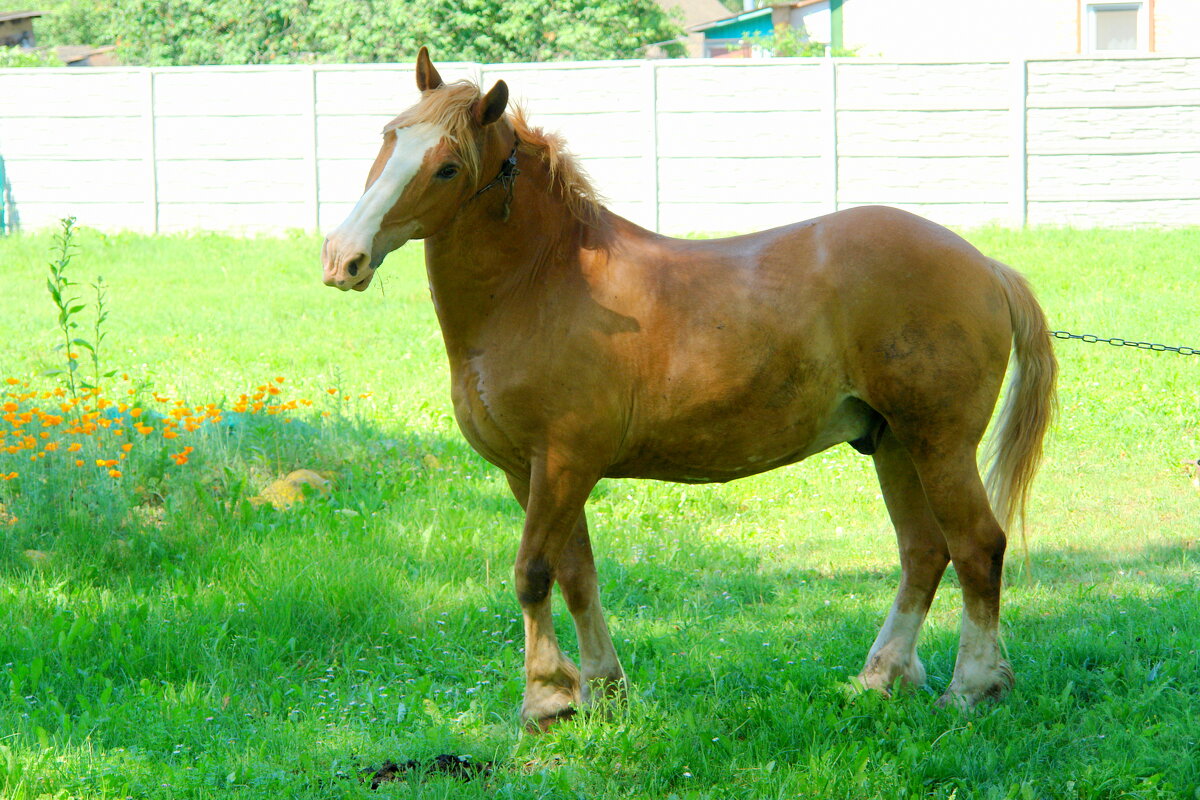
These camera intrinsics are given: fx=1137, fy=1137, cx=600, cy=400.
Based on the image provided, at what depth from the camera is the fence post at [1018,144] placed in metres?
13.7

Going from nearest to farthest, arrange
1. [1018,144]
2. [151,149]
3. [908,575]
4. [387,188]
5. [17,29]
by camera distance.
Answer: [387,188] < [908,575] < [1018,144] < [151,149] < [17,29]

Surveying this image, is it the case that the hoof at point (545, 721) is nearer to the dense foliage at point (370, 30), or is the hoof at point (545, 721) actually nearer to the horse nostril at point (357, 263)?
the horse nostril at point (357, 263)

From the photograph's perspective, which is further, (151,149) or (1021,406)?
(151,149)

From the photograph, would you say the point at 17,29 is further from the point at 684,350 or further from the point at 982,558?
the point at 982,558

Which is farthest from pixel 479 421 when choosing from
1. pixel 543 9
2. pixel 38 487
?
pixel 543 9

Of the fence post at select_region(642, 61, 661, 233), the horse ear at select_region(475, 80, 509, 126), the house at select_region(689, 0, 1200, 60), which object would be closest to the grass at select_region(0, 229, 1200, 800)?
the horse ear at select_region(475, 80, 509, 126)

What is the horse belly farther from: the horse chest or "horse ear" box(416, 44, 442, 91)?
"horse ear" box(416, 44, 442, 91)

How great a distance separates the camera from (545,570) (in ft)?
11.8

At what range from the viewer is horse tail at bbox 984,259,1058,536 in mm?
3822

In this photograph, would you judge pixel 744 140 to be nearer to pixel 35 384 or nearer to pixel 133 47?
pixel 35 384

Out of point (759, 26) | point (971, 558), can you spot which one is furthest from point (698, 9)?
point (971, 558)

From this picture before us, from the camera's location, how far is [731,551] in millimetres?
5730

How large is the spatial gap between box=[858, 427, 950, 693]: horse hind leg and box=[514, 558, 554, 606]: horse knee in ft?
3.96

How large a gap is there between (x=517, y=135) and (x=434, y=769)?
1990 millimetres
